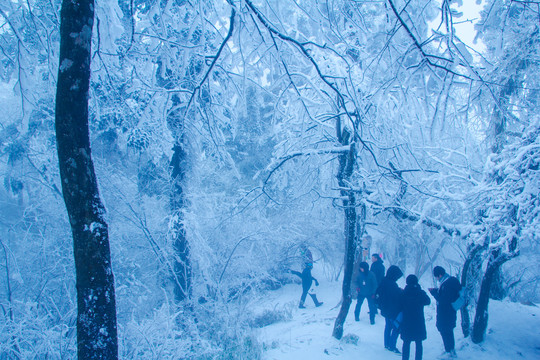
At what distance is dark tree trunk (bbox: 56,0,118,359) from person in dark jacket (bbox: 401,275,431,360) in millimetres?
4239

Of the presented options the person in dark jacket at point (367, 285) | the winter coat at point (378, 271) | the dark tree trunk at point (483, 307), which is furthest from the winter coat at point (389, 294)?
the winter coat at point (378, 271)

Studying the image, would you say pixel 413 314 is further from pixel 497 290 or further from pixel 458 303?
pixel 497 290

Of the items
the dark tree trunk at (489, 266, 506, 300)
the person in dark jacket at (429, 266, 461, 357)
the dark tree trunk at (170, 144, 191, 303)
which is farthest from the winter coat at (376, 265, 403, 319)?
the dark tree trunk at (170, 144, 191, 303)

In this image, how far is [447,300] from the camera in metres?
4.61

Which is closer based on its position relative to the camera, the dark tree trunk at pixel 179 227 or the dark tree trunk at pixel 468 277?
the dark tree trunk at pixel 468 277

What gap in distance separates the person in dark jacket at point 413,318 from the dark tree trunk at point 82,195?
13.9ft

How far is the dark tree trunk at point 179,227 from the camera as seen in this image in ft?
25.0

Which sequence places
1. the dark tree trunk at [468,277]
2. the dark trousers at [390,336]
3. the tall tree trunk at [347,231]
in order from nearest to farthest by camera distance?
the dark trousers at [390,336], the dark tree trunk at [468,277], the tall tree trunk at [347,231]

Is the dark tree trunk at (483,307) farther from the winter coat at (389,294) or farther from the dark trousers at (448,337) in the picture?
the winter coat at (389,294)

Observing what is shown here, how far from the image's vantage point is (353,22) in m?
2.55

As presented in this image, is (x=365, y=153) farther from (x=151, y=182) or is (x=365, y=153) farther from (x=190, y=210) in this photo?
(x=151, y=182)

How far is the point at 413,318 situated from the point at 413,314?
6cm

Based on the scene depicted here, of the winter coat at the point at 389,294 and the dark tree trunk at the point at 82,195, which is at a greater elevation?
the dark tree trunk at the point at 82,195

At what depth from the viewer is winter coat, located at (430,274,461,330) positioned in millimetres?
4602
